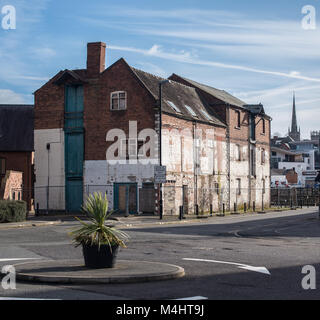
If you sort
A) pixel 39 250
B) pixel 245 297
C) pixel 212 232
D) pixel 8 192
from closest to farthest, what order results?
pixel 245 297 < pixel 39 250 < pixel 212 232 < pixel 8 192

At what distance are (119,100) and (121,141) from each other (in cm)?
290

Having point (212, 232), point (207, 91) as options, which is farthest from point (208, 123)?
point (212, 232)

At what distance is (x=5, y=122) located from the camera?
48406 mm

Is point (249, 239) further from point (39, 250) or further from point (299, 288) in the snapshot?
point (299, 288)

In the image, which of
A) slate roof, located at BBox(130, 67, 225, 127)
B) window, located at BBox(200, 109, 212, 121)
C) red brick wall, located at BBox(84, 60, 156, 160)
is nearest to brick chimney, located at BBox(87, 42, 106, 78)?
red brick wall, located at BBox(84, 60, 156, 160)

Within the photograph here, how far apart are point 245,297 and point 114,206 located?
30.2m

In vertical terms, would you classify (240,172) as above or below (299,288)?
above

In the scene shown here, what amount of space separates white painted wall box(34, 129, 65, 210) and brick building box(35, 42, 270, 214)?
7cm

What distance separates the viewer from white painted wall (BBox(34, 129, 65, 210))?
1634 inches

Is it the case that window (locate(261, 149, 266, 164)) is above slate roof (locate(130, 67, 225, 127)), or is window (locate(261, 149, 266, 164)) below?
below

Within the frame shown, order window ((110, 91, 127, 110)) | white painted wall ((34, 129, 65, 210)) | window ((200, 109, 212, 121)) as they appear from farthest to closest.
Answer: window ((200, 109, 212, 121)) < white painted wall ((34, 129, 65, 210)) < window ((110, 91, 127, 110))

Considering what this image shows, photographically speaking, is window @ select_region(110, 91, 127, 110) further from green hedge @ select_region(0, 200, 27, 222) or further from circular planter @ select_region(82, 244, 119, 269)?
circular planter @ select_region(82, 244, 119, 269)

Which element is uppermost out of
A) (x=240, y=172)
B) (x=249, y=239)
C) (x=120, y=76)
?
(x=120, y=76)

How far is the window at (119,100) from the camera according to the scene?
39.3m
